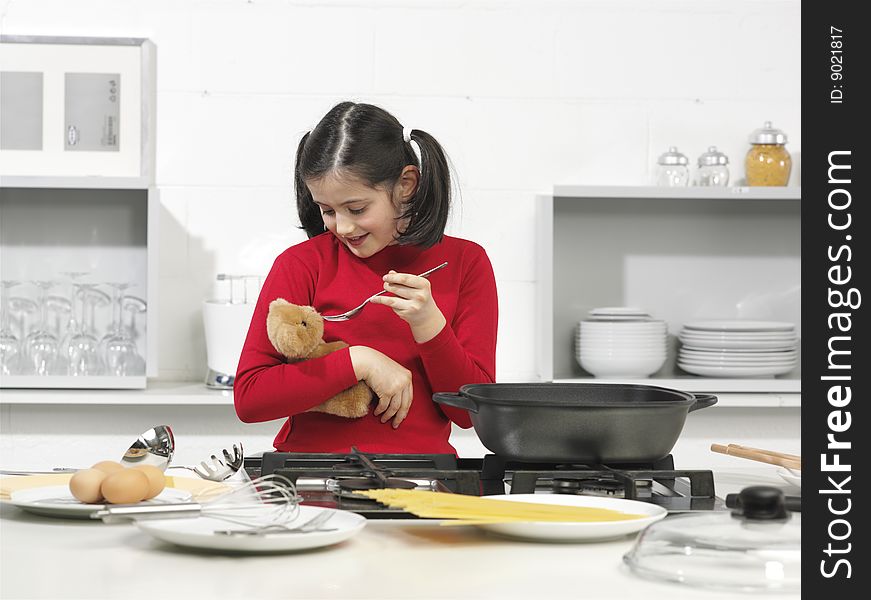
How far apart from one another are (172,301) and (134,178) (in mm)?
390

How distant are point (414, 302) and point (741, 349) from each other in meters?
1.58

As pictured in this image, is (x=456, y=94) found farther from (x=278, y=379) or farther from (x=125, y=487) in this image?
(x=125, y=487)

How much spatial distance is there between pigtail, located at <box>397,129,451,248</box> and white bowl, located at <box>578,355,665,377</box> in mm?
1135

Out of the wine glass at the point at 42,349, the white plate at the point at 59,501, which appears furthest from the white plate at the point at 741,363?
the white plate at the point at 59,501

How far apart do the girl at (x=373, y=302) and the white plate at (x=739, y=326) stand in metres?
1.18

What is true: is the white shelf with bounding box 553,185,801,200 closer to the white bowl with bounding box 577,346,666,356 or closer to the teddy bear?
the white bowl with bounding box 577,346,666,356

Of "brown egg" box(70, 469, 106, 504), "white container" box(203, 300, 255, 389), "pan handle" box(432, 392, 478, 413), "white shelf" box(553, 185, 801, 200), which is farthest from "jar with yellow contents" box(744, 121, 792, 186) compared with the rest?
"brown egg" box(70, 469, 106, 504)

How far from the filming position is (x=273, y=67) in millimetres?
2910

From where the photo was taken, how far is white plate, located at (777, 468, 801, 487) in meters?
1.17

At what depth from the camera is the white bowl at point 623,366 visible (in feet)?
9.14

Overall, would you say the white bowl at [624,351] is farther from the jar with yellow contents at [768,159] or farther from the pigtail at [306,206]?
the pigtail at [306,206]

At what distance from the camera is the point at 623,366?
2795mm

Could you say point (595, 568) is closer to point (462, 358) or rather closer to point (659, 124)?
point (462, 358)

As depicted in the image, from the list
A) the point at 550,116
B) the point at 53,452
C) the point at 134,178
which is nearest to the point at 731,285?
Answer: the point at 550,116
